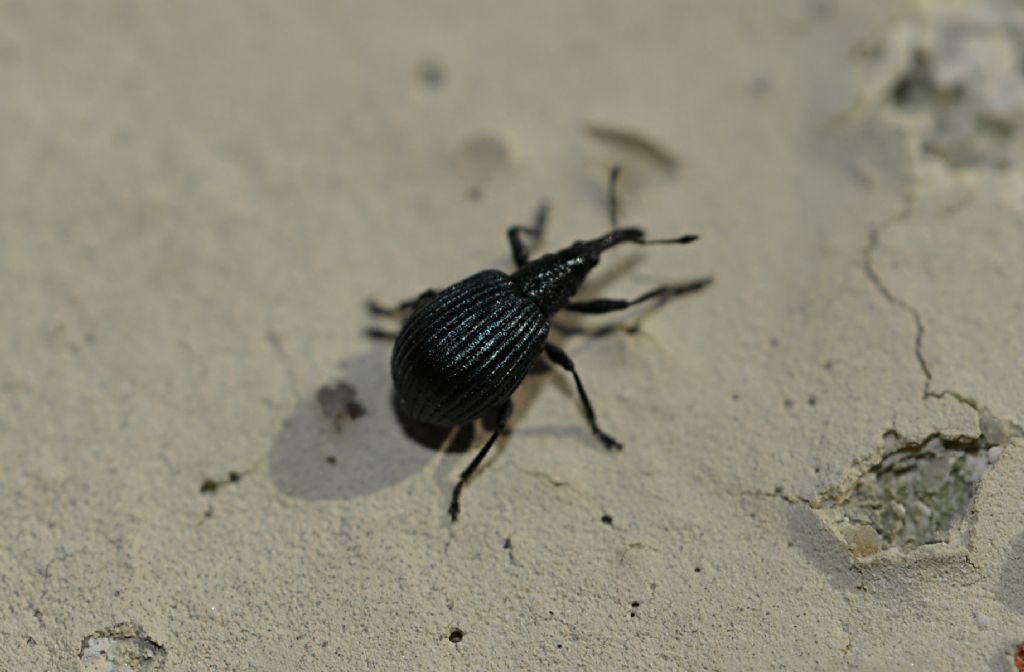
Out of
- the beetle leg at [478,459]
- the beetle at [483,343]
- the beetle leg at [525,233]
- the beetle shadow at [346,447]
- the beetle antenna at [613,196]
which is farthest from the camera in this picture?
the beetle antenna at [613,196]

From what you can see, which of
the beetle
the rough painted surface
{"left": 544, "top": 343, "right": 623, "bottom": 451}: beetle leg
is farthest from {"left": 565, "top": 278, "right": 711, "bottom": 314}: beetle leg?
{"left": 544, "top": 343, "right": 623, "bottom": 451}: beetle leg

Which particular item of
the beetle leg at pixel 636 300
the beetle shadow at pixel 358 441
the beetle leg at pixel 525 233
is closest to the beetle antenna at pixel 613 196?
the beetle leg at pixel 525 233

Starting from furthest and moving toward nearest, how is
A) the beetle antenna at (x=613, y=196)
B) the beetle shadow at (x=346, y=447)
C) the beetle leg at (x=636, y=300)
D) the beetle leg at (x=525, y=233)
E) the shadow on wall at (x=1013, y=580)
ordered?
the beetle antenna at (x=613, y=196), the beetle leg at (x=525, y=233), the beetle leg at (x=636, y=300), the beetle shadow at (x=346, y=447), the shadow on wall at (x=1013, y=580)

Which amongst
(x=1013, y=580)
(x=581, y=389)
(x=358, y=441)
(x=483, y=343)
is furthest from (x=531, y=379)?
(x=1013, y=580)

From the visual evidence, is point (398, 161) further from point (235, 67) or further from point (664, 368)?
point (664, 368)

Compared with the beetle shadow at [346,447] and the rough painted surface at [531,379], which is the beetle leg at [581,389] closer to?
the rough painted surface at [531,379]

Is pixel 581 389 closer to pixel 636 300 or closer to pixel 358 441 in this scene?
pixel 636 300

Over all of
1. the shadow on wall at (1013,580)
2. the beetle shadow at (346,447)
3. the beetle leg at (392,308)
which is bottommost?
the shadow on wall at (1013,580)
